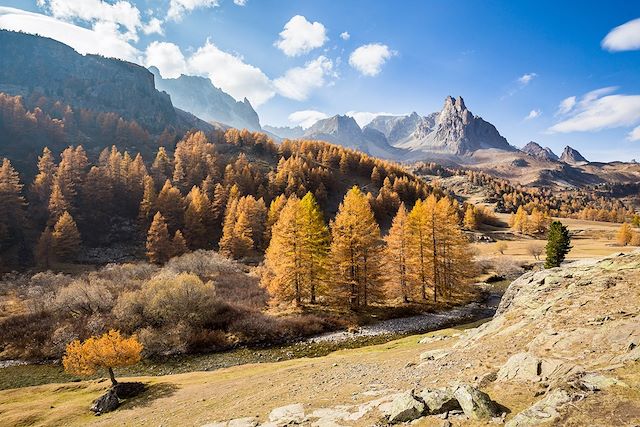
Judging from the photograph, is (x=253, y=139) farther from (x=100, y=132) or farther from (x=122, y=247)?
(x=122, y=247)

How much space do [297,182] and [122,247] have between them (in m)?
60.3

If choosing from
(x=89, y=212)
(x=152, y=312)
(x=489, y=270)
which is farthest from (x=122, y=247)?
(x=489, y=270)

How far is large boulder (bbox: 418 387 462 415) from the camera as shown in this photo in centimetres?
1133

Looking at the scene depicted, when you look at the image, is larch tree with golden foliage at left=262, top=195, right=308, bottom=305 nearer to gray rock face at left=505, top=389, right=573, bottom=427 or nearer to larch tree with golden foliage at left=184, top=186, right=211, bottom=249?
gray rock face at left=505, top=389, right=573, bottom=427

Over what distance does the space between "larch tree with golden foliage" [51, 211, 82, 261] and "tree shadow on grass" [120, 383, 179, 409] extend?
2277 inches

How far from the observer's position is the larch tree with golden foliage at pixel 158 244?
72688 millimetres

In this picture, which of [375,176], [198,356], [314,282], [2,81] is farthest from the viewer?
[2,81]

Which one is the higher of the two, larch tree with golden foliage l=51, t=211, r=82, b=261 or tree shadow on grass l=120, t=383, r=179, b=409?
larch tree with golden foliage l=51, t=211, r=82, b=261

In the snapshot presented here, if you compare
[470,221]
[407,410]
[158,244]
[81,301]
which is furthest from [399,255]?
[470,221]

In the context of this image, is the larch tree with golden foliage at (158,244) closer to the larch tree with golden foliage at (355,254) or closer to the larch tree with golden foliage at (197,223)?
the larch tree with golden foliage at (197,223)

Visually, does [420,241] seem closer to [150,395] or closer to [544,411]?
[150,395]

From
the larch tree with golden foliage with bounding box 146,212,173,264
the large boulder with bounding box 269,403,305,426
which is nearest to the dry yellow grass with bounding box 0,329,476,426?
the large boulder with bounding box 269,403,305,426

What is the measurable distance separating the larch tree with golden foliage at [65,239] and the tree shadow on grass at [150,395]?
57.8m

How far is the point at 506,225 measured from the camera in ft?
537
